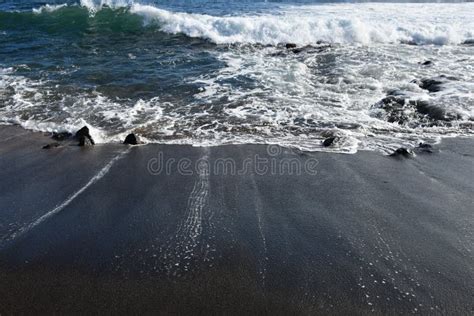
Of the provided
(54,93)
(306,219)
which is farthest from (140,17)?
(306,219)

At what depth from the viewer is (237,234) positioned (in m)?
4.71

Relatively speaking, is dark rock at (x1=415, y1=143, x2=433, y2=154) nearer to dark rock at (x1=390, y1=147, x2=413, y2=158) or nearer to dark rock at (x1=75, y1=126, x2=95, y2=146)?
dark rock at (x1=390, y1=147, x2=413, y2=158)

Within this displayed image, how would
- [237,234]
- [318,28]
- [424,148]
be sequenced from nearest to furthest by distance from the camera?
[237,234], [424,148], [318,28]

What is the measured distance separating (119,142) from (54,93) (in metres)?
3.97

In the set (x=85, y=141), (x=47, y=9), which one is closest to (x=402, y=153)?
(x=85, y=141)

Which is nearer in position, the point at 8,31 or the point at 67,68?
the point at 67,68

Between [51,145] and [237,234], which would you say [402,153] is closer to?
[237,234]

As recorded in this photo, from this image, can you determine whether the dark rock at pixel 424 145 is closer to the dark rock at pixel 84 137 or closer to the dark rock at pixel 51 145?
the dark rock at pixel 84 137

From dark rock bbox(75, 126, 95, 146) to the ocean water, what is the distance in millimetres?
237

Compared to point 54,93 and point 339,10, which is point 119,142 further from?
point 339,10

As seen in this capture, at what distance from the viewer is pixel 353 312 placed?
3584mm

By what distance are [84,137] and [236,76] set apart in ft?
18.5

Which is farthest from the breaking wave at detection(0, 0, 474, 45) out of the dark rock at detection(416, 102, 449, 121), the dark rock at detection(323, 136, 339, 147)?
the dark rock at detection(323, 136, 339, 147)

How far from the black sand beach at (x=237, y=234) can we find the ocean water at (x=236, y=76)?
3.80ft
